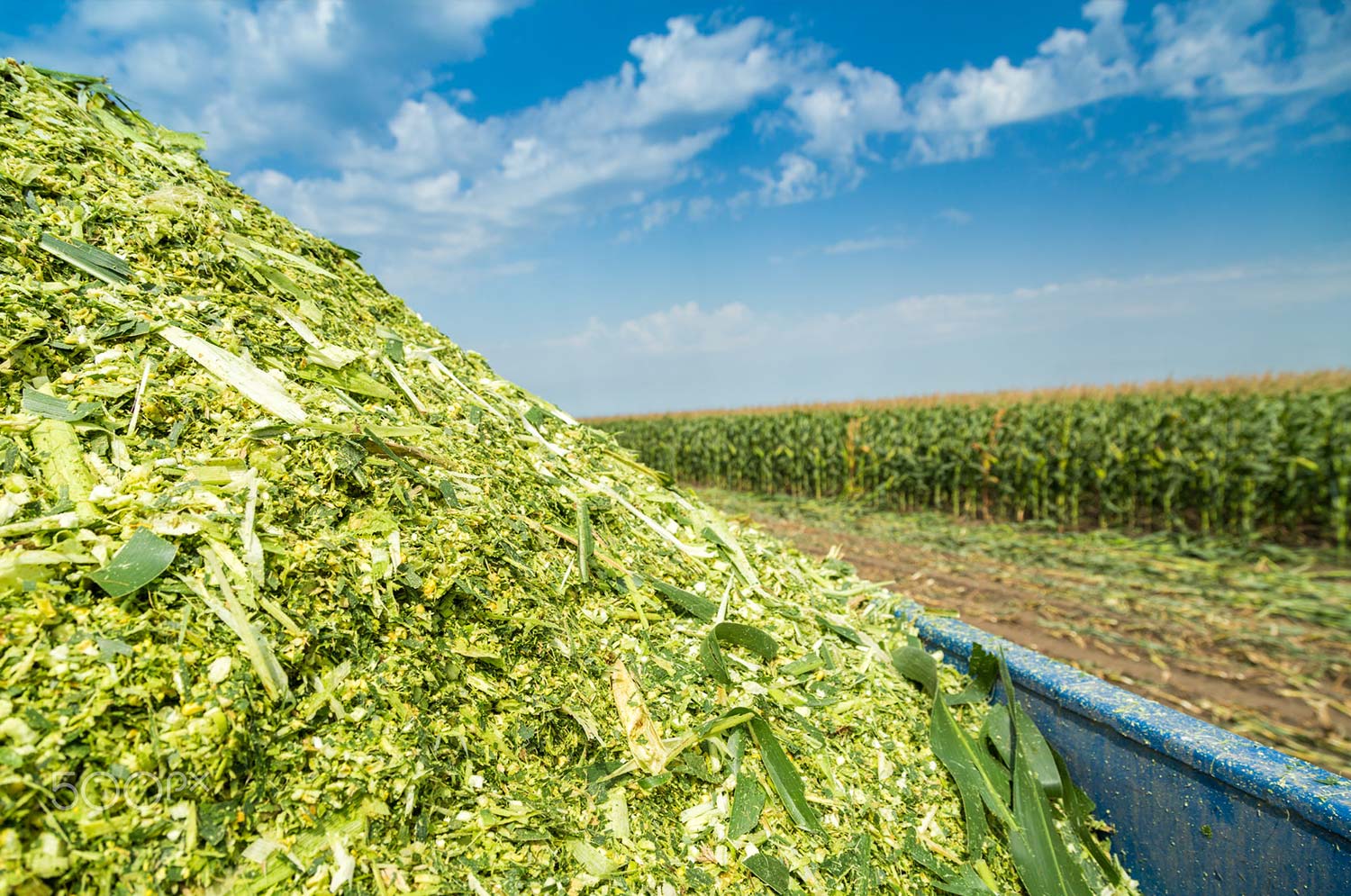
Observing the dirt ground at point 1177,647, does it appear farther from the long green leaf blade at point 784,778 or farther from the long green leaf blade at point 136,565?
the long green leaf blade at point 136,565

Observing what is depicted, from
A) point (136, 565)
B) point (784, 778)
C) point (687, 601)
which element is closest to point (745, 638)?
point (687, 601)

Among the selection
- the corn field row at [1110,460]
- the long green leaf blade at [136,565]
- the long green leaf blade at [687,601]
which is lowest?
the corn field row at [1110,460]

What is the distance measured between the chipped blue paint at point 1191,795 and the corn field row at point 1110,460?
6.64 m

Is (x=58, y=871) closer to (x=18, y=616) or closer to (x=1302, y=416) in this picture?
(x=18, y=616)

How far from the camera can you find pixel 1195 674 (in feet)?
13.7

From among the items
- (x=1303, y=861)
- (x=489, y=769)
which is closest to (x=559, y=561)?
(x=489, y=769)

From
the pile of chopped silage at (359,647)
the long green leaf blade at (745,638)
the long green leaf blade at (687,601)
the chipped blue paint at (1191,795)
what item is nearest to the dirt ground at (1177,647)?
the chipped blue paint at (1191,795)

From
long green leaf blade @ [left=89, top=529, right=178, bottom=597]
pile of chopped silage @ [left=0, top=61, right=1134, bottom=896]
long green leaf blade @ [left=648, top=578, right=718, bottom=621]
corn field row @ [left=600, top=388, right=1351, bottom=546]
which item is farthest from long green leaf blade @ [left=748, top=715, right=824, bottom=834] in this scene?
corn field row @ [left=600, top=388, right=1351, bottom=546]

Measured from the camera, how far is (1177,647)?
4.64 meters

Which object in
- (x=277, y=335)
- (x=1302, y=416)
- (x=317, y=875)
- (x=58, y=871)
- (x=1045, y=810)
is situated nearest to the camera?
(x=58, y=871)

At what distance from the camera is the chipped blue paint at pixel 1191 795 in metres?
1.17

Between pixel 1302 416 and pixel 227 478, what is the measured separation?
1057cm

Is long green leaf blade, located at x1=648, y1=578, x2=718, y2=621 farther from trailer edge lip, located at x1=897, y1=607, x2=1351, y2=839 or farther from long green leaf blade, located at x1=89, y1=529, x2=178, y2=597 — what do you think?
long green leaf blade, located at x1=89, y1=529, x2=178, y2=597

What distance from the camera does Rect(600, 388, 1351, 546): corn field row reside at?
787cm
